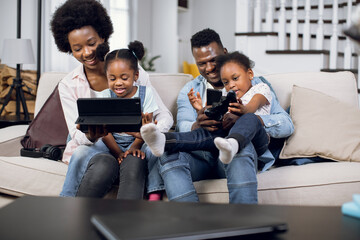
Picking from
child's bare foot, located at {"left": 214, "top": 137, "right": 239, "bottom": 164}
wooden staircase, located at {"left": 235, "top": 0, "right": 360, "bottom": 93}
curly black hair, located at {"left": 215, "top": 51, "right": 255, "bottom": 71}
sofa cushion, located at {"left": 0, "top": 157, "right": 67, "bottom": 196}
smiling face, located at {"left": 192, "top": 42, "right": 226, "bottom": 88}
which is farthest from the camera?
wooden staircase, located at {"left": 235, "top": 0, "right": 360, "bottom": 93}

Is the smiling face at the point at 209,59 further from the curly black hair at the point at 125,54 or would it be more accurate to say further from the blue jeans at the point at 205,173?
the blue jeans at the point at 205,173

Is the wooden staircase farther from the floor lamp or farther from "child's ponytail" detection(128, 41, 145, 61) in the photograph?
"child's ponytail" detection(128, 41, 145, 61)

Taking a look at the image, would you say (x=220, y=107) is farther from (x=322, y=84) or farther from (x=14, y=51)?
(x=14, y=51)

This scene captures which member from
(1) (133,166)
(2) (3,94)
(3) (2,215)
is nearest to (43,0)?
(2) (3,94)

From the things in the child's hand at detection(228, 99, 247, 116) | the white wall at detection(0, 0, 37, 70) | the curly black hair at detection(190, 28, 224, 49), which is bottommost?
the child's hand at detection(228, 99, 247, 116)

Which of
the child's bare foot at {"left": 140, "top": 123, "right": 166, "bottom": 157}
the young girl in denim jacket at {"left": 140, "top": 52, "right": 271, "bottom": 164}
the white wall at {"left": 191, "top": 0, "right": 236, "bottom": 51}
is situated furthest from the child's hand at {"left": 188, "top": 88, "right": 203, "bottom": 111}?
the white wall at {"left": 191, "top": 0, "right": 236, "bottom": 51}

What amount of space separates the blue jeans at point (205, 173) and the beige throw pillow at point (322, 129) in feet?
1.22

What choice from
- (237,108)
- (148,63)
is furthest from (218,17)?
(237,108)

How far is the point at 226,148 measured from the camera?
1.42 m

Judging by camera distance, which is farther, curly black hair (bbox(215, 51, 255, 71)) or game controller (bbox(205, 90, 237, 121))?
curly black hair (bbox(215, 51, 255, 71))

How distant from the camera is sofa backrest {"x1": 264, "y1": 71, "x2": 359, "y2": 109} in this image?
219cm

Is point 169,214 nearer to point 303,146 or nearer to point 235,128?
point 235,128

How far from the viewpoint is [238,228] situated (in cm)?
88

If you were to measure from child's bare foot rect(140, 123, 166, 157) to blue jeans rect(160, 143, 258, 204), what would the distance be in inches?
4.2
